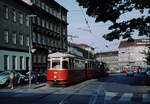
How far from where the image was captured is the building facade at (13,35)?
3734 centimetres

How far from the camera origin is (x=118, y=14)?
22141 millimetres

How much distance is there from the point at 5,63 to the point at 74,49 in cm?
6815

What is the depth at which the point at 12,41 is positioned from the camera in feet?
131

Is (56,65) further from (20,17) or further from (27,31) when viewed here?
(27,31)

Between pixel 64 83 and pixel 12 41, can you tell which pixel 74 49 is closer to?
pixel 12 41

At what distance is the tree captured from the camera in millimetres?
19859

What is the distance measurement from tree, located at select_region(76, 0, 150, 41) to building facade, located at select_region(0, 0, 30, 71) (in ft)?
58.8

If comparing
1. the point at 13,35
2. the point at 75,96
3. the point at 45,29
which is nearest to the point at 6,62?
the point at 13,35

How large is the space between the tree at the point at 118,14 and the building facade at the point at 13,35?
58.8 ft

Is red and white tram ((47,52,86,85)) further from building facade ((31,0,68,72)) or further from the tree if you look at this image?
building facade ((31,0,68,72))

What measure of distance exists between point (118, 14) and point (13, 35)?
72.5 ft

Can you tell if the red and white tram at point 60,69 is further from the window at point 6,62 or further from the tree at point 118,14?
the window at point 6,62

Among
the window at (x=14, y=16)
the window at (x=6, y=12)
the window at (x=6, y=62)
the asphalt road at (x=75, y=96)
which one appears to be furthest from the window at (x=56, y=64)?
the window at (x=14, y=16)

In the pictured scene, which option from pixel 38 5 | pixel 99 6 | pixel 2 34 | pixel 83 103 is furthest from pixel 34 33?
pixel 83 103
